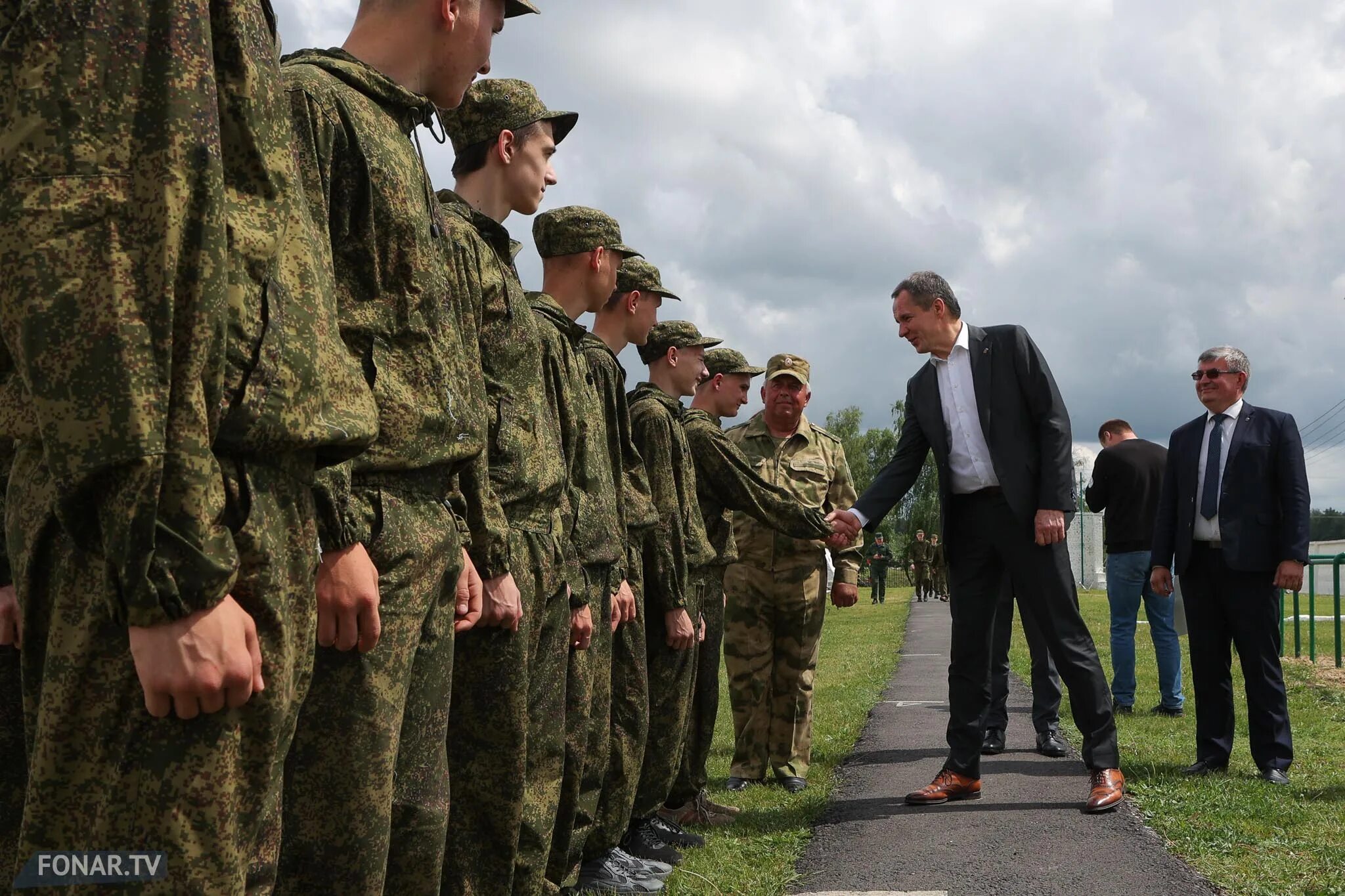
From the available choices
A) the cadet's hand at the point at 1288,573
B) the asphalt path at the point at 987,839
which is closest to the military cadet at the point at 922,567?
the asphalt path at the point at 987,839

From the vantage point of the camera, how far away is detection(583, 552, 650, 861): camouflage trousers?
16.1 feet

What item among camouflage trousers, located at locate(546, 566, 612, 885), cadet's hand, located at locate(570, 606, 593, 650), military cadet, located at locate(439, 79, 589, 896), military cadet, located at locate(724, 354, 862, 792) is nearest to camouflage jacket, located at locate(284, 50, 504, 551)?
military cadet, located at locate(439, 79, 589, 896)

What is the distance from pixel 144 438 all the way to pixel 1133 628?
398 inches

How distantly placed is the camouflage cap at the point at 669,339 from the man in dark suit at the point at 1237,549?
10.7ft

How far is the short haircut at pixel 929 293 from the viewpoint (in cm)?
686

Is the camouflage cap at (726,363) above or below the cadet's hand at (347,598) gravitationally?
above

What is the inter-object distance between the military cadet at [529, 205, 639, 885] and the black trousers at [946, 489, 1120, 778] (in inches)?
95.7

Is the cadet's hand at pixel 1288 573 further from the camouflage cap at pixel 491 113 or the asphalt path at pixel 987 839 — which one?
the camouflage cap at pixel 491 113

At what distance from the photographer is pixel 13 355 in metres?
1.61

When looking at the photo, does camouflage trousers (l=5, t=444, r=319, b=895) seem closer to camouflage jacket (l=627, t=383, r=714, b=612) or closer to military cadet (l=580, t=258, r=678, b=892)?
military cadet (l=580, t=258, r=678, b=892)

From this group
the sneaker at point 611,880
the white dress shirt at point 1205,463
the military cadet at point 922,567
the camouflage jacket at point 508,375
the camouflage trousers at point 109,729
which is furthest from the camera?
the military cadet at point 922,567

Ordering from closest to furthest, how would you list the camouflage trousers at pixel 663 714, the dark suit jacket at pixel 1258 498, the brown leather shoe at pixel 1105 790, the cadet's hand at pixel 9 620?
1. the cadet's hand at pixel 9 620
2. the camouflage trousers at pixel 663 714
3. the brown leather shoe at pixel 1105 790
4. the dark suit jacket at pixel 1258 498

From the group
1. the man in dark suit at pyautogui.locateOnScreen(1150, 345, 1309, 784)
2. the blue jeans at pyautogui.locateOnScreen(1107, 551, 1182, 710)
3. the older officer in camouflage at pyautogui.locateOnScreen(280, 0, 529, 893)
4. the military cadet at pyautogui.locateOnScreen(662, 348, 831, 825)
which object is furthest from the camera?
the blue jeans at pyautogui.locateOnScreen(1107, 551, 1182, 710)

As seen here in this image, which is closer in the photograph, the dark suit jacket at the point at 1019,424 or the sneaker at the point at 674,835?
the sneaker at the point at 674,835
